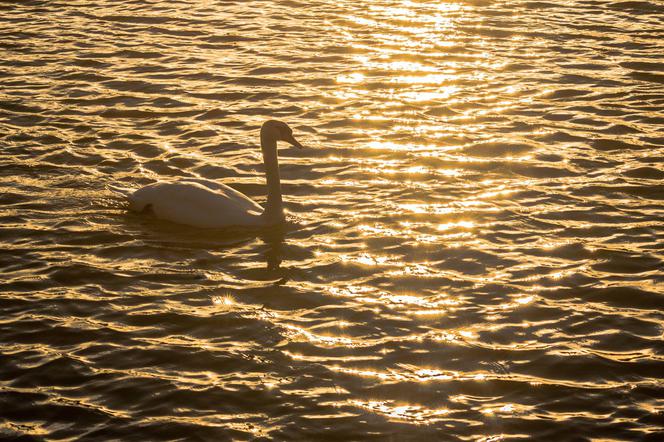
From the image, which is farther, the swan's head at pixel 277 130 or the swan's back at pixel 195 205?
the swan's head at pixel 277 130

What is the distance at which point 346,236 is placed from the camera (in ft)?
41.5

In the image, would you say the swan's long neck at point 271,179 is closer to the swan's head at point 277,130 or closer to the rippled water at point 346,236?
the swan's head at point 277,130

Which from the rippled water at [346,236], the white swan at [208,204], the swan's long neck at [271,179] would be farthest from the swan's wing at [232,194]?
the rippled water at [346,236]

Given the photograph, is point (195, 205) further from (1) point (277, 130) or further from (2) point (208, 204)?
(1) point (277, 130)

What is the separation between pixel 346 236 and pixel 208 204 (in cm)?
164

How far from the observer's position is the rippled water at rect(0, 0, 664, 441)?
9297mm

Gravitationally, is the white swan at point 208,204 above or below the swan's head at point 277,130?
below

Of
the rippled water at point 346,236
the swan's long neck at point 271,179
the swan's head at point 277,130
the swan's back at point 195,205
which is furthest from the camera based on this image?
the swan's head at point 277,130

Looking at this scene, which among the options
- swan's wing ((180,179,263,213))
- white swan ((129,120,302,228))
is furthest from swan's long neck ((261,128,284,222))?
swan's wing ((180,179,263,213))

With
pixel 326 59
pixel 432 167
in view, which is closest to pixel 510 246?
pixel 432 167

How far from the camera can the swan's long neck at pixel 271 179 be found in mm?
12977

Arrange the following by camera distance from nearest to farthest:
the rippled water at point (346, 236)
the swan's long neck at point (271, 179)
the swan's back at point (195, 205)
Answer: the rippled water at point (346, 236), the swan's back at point (195, 205), the swan's long neck at point (271, 179)

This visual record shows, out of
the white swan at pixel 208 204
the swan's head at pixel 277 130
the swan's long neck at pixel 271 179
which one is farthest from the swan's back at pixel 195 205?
the swan's head at pixel 277 130

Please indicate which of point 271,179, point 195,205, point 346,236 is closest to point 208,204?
point 195,205
